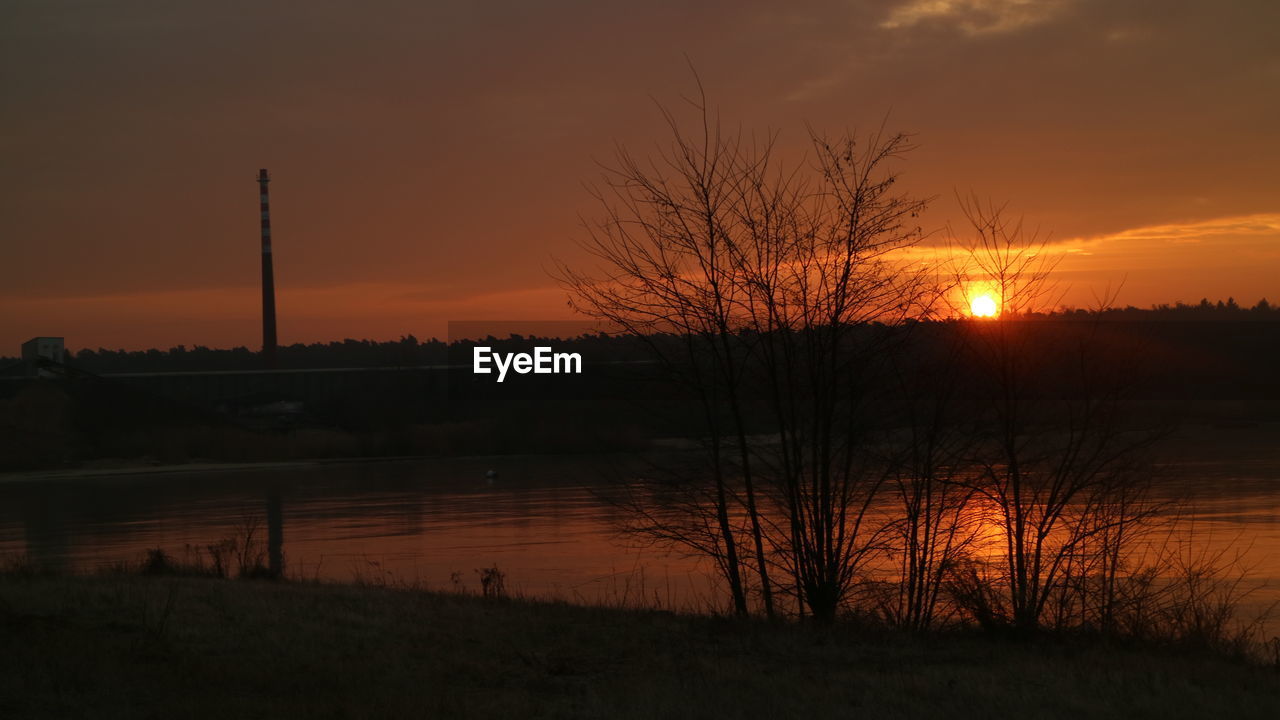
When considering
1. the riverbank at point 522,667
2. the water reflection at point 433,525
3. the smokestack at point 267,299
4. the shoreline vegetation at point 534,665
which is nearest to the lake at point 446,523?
the water reflection at point 433,525

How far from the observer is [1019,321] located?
12477mm

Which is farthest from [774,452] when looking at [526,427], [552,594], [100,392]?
[100,392]

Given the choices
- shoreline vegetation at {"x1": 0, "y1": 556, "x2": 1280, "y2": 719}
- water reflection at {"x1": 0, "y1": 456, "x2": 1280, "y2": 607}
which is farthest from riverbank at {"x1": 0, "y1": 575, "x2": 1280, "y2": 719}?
water reflection at {"x1": 0, "y1": 456, "x2": 1280, "y2": 607}

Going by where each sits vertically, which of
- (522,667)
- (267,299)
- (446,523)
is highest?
(267,299)

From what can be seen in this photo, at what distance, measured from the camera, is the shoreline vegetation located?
26.3 ft

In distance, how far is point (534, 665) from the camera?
9.67m

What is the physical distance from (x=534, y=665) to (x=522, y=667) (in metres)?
0.10

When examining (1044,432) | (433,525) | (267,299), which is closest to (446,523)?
(433,525)

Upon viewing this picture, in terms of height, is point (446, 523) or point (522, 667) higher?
point (522, 667)

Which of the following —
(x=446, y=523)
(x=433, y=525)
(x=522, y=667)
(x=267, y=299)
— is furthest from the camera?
(x=267, y=299)

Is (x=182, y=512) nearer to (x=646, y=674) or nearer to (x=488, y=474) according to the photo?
(x=488, y=474)

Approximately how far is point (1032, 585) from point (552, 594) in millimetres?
8539

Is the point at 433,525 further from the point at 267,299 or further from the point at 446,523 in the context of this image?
the point at 267,299

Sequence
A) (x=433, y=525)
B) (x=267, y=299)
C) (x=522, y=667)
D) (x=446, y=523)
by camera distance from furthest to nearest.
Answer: (x=267, y=299)
(x=446, y=523)
(x=433, y=525)
(x=522, y=667)
